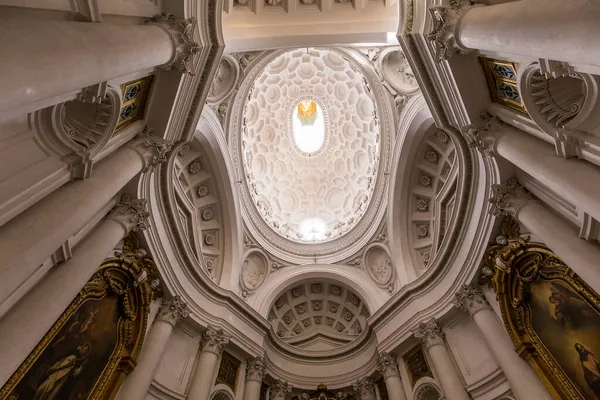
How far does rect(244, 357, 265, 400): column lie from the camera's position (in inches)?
486

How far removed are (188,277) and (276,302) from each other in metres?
6.50

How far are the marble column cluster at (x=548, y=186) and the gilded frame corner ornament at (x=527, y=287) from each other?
2.71 ft

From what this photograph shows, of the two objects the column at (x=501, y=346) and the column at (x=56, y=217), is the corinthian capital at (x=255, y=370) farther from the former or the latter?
the column at (x=56, y=217)

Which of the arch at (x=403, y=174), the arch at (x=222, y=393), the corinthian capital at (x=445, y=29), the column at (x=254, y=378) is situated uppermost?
the arch at (x=403, y=174)

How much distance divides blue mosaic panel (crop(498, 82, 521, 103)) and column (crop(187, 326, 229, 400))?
10.6m

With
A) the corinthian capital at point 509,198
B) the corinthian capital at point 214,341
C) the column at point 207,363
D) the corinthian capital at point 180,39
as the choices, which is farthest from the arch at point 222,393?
the corinthian capital at point 509,198

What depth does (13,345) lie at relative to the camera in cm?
498

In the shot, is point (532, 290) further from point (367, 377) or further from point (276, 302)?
point (276, 302)

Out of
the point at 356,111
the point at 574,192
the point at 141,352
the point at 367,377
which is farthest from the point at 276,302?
the point at 574,192

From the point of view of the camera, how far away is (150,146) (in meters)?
8.31

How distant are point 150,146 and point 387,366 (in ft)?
35.6

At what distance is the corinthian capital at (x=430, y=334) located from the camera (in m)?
11.5

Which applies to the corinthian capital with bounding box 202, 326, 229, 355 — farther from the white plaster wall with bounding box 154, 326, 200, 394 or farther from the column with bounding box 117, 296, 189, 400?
the column with bounding box 117, 296, 189, 400

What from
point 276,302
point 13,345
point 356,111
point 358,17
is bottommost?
point 13,345
